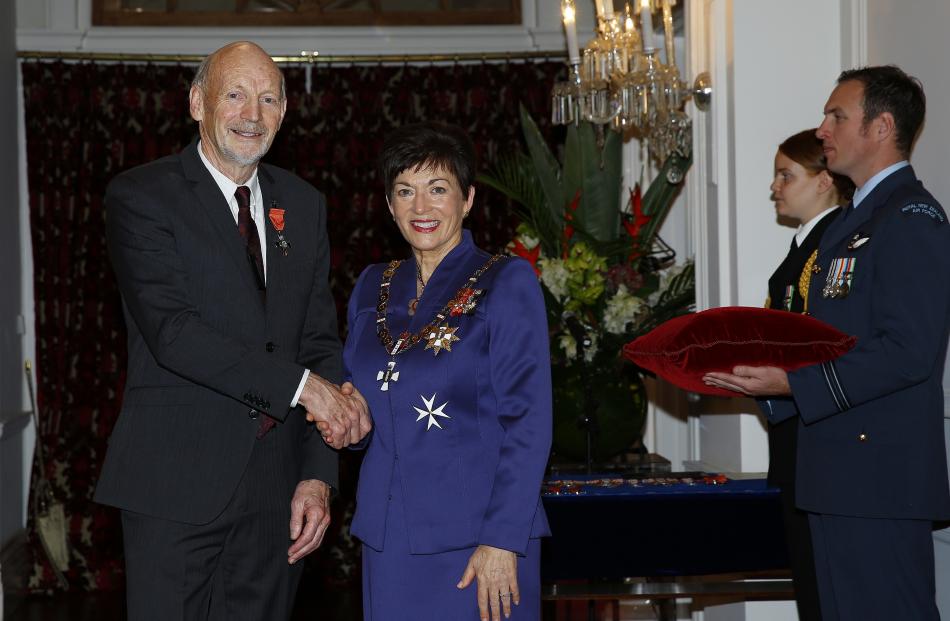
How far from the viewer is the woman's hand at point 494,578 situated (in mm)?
2037

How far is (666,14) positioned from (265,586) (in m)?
2.52

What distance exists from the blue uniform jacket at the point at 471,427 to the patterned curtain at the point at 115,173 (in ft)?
10.8

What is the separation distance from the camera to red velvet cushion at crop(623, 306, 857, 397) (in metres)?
2.42

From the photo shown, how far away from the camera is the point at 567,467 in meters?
3.90

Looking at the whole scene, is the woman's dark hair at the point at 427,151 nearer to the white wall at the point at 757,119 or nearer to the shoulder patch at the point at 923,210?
the shoulder patch at the point at 923,210

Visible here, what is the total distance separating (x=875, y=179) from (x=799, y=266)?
0.43 m

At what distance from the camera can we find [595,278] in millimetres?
3967

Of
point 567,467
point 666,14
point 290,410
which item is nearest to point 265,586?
point 290,410

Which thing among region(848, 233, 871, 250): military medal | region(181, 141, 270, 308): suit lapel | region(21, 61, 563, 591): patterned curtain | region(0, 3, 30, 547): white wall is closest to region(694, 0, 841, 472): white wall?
region(848, 233, 871, 250): military medal

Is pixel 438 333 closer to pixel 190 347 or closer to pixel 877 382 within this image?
pixel 190 347

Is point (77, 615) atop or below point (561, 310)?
below

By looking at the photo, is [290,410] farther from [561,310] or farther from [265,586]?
[561,310]

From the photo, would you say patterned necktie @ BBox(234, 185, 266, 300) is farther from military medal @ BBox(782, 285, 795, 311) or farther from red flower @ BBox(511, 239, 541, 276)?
red flower @ BBox(511, 239, 541, 276)

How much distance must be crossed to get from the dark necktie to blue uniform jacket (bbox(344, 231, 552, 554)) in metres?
0.23
